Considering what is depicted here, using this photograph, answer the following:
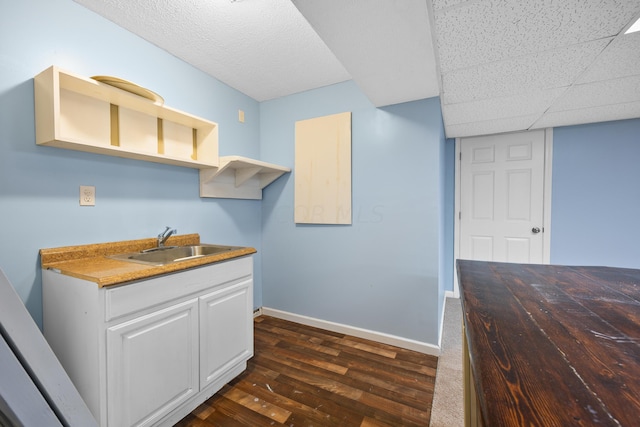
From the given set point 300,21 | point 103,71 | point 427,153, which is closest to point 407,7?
point 300,21

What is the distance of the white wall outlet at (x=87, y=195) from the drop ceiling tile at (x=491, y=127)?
3093 mm

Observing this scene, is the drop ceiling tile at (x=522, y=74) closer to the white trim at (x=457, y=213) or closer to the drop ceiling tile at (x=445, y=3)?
the drop ceiling tile at (x=445, y=3)

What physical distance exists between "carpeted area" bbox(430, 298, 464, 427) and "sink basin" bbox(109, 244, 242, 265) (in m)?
1.64

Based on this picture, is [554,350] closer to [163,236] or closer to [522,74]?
[522,74]

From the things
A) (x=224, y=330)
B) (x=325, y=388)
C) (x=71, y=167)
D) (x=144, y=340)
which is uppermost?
(x=71, y=167)

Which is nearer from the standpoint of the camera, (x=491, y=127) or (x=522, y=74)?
(x=522, y=74)

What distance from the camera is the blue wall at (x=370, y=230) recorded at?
211 cm

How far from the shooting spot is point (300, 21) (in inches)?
66.2

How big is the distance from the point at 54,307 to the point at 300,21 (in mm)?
2182

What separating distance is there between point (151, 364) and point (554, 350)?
63.2 inches

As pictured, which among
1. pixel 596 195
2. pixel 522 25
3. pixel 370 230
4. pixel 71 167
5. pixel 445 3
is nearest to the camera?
pixel 445 3

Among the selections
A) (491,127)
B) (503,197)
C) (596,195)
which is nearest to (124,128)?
(491,127)

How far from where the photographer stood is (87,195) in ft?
5.07

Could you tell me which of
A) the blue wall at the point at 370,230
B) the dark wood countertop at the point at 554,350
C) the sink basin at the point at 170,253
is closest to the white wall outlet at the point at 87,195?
the sink basin at the point at 170,253
